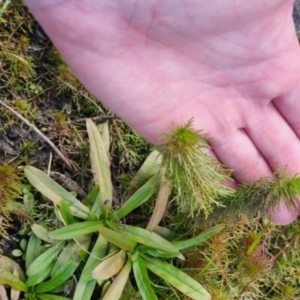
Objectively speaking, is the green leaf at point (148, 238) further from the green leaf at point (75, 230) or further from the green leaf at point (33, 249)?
the green leaf at point (33, 249)

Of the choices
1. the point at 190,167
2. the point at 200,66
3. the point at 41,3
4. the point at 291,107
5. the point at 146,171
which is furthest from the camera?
the point at 146,171

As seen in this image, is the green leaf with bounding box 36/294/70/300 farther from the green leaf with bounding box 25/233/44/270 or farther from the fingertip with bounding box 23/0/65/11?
the fingertip with bounding box 23/0/65/11

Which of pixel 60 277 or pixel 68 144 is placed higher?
pixel 68 144

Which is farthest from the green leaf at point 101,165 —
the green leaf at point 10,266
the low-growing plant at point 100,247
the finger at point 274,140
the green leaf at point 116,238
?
the finger at point 274,140

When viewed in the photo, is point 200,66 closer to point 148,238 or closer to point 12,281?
point 148,238

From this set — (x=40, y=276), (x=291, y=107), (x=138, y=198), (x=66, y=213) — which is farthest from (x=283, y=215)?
(x=40, y=276)

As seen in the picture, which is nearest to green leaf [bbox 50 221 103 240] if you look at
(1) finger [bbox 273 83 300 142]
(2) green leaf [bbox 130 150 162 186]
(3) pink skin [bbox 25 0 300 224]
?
(2) green leaf [bbox 130 150 162 186]
